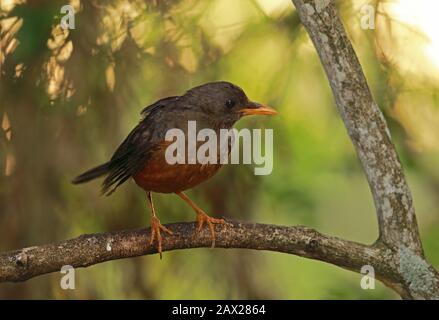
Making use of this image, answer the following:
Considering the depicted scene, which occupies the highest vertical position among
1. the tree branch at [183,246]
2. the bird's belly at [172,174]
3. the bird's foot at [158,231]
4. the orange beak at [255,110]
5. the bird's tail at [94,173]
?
the orange beak at [255,110]

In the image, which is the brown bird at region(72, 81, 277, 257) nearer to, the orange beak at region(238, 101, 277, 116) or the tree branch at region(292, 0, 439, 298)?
the orange beak at region(238, 101, 277, 116)

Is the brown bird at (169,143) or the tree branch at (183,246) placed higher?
the brown bird at (169,143)

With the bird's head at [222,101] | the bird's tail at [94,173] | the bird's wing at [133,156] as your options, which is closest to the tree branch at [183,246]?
the bird's wing at [133,156]

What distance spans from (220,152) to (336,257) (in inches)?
30.3

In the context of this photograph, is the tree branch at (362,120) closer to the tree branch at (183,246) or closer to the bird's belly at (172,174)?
the tree branch at (183,246)

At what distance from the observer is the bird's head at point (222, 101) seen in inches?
165

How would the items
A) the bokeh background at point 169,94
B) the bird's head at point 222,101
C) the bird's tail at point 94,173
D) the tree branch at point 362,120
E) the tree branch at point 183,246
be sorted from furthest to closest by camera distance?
the bokeh background at point 169,94 → the bird's head at point 222,101 → the bird's tail at point 94,173 → the tree branch at point 362,120 → the tree branch at point 183,246

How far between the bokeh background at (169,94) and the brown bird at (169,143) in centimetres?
61

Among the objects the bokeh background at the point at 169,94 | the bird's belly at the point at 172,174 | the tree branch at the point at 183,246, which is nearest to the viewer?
the tree branch at the point at 183,246

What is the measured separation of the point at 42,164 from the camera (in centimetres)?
469

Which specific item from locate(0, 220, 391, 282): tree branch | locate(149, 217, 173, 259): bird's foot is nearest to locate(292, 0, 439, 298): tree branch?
locate(0, 220, 391, 282): tree branch
